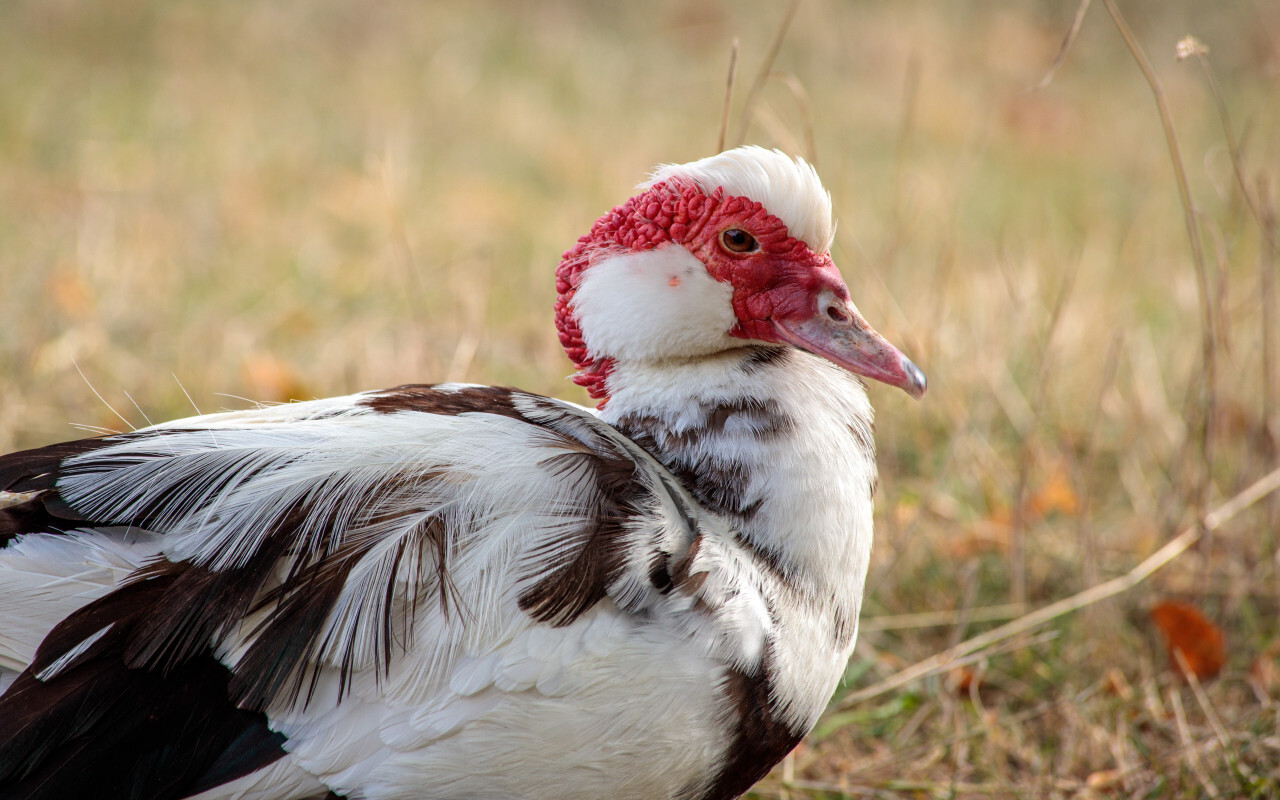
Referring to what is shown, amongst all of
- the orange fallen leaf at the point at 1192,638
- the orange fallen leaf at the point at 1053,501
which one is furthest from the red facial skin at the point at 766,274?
the orange fallen leaf at the point at 1053,501

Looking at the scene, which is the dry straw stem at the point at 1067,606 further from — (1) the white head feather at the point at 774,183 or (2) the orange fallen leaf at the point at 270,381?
(2) the orange fallen leaf at the point at 270,381

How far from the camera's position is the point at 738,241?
1966mm

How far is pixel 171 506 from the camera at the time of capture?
1.70m

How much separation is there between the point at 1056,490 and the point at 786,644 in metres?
2.03

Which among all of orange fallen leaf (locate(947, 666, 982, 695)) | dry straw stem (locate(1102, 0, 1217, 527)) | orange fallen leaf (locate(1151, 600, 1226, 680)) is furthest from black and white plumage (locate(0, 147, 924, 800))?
orange fallen leaf (locate(1151, 600, 1226, 680))

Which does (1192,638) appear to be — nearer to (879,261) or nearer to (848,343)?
(848,343)

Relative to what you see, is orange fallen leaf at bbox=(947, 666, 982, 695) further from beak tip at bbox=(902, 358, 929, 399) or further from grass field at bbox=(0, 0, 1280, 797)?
beak tip at bbox=(902, 358, 929, 399)

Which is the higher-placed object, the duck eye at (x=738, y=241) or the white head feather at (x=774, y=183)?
the white head feather at (x=774, y=183)

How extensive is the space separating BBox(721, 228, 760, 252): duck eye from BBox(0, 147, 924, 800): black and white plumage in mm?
268

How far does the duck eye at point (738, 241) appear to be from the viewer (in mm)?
1956

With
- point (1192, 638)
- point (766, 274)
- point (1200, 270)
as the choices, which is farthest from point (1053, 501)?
point (766, 274)

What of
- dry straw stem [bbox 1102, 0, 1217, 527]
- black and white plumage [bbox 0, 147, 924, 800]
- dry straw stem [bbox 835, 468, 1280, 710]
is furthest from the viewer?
dry straw stem [bbox 835, 468, 1280, 710]

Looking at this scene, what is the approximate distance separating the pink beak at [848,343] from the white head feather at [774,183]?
0.12 meters

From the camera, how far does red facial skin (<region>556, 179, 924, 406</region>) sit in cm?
193
